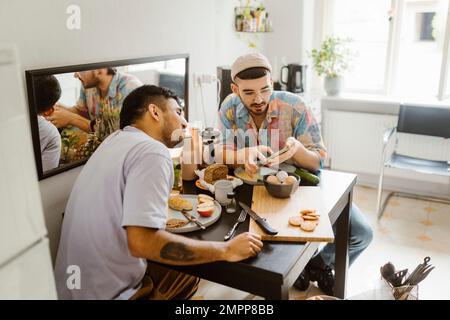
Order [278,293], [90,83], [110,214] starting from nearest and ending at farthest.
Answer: [278,293], [110,214], [90,83]

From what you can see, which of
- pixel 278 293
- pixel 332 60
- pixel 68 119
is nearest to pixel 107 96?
pixel 68 119

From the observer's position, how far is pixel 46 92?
1678 mm

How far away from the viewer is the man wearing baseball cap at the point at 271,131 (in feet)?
6.49

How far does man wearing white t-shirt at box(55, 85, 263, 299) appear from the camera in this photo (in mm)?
1233

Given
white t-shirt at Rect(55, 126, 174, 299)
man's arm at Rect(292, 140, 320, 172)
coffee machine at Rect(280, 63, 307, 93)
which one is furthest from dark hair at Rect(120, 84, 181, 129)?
coffee machine at Rect(280, 63, 307, 93)

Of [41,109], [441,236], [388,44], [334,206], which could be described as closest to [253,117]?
[334,206]

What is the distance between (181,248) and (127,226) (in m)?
0.17

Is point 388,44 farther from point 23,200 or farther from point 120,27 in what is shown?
point 23,200

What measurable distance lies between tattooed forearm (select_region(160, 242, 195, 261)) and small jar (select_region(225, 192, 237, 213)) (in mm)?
363

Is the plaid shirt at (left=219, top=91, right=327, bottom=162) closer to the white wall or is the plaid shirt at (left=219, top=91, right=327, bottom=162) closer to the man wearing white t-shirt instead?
the white wall

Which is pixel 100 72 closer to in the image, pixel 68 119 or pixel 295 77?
pixel 68 119

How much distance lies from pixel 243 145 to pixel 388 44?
226cm

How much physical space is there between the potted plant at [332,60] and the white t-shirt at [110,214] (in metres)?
2.72

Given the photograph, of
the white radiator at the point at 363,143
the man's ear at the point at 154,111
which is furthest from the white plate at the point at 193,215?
the white radiator at the point at 363,143
